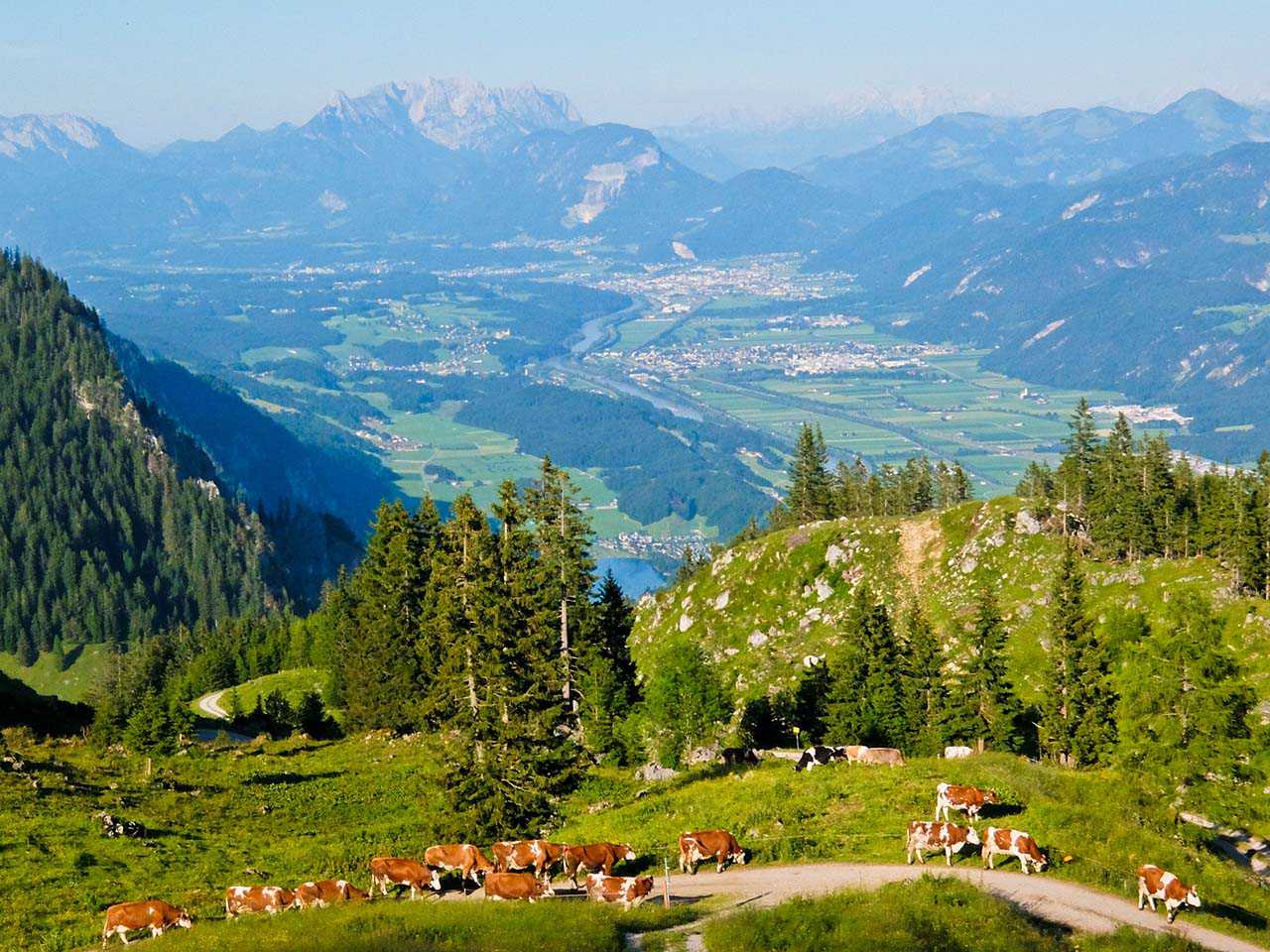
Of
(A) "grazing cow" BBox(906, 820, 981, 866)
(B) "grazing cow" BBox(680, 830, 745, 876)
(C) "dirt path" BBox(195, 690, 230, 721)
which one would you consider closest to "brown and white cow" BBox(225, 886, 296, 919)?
(B) "grazing cow" BBox(680, 830, 745, 876)

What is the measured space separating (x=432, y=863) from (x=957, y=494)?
129627mm

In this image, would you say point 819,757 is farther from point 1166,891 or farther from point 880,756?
point 1166,891

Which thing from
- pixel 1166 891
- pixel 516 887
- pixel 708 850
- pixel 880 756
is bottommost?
pixel 880 756

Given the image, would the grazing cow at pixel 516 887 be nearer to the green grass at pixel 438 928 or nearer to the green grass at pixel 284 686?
the green grass at pixel 438 928

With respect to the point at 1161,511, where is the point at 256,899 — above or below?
above

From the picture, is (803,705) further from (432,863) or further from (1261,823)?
(432,863)

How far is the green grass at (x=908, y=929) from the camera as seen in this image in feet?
96.9

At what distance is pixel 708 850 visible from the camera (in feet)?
125

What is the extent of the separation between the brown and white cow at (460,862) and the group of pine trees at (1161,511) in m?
76.7

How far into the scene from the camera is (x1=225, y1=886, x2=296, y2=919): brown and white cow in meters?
35.1

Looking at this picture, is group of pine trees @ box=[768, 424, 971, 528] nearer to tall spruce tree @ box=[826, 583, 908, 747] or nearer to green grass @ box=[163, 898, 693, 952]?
tall spruce tree @ box=[826, 583, 908, 747]

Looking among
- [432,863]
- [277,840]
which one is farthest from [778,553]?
[432,863]

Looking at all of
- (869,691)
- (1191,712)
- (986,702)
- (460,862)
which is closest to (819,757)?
(1191,712)

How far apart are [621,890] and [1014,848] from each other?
12.3m
